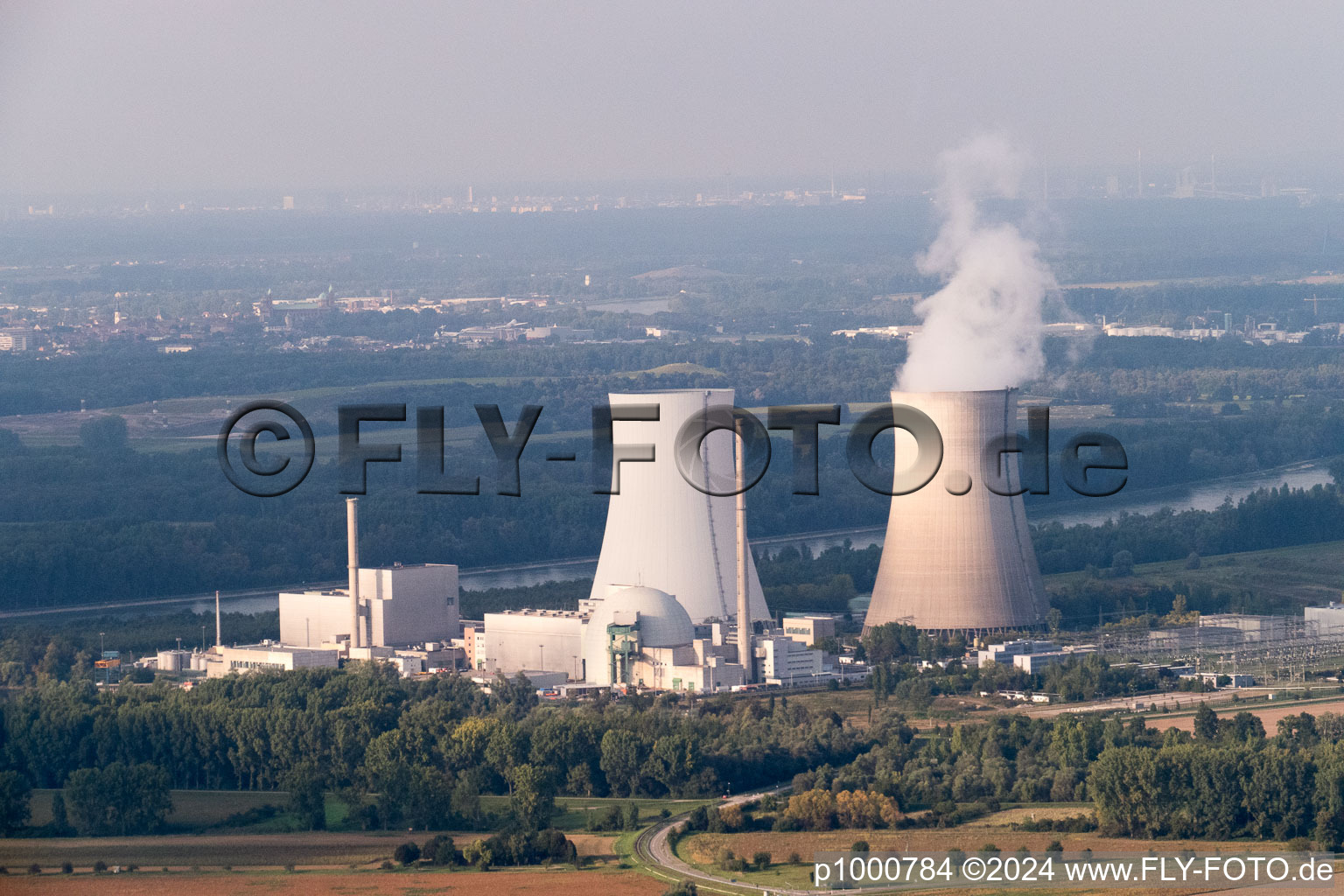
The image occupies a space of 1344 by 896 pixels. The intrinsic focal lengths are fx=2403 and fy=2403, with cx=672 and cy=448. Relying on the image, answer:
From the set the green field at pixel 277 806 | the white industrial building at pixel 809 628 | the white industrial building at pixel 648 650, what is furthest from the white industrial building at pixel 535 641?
the green field at pixel 277 806

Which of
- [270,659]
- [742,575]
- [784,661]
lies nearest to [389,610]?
[270,659]

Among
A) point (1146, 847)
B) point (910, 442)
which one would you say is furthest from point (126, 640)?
point (1146, 847)

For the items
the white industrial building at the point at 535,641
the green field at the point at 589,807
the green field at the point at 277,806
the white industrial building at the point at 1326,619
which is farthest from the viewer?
the white industrial building at the point at 1326,619

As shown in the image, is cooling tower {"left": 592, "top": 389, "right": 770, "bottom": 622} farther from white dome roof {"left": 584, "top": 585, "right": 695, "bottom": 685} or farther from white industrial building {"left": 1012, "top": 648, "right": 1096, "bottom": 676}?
white industrial building {"left": 1012, "top": 648, "right": 1096, "bottom": 676}

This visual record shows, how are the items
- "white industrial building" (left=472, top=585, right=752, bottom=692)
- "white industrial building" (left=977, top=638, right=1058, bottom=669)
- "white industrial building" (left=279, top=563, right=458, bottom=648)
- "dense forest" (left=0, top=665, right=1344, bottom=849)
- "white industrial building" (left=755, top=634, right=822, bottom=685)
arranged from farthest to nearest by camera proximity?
"white industrial building" (left=279, top=563, right=458, bottom=648)
"white industrial building" (left=977, top=638, right=1058, bottom=669)
"white industrial building" (left=755, top=634, right=822, bottom=685)
"white industrial building" (left=472, top=585, right=752, bottom=692)
"dense forest" (left=0, top=665, right=1344, bottom=849)

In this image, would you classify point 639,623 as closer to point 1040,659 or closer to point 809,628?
point 809,628

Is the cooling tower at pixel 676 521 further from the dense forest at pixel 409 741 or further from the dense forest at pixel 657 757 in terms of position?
the dense forest at pixel 657 757

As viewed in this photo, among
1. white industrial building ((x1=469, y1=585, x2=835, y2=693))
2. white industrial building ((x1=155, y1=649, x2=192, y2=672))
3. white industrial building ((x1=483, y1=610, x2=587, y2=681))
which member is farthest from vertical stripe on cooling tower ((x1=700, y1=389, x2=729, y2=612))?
white industrial building ((x1=155, y1=649, x2=192, y2=672))
